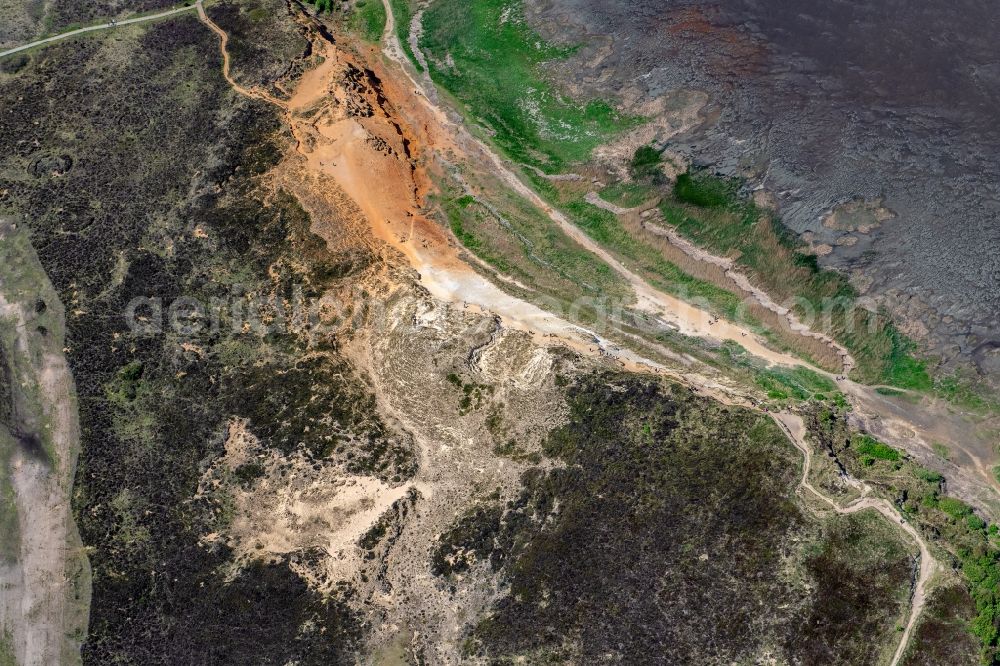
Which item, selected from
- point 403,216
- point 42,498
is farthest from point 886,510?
point 42,498

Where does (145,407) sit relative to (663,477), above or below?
below

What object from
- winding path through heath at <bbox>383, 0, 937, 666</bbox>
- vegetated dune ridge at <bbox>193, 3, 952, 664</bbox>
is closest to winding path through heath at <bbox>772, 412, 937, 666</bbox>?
winding path through heath at <bbox>383, 0, 937, 666</bbox>

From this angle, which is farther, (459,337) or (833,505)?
(459,337)

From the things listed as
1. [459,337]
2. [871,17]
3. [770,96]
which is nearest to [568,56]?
[770,96]

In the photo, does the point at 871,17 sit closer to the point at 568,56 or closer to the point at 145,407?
the point at 568,56

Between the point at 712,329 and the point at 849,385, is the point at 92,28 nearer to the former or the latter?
the point at 712,329

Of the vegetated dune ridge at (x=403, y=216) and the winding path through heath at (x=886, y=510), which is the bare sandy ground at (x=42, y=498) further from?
the winding path through heath at (x=886, y=510)

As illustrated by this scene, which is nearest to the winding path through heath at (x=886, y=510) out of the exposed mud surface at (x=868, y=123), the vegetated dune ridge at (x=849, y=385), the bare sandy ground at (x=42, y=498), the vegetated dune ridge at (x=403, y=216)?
the vegetated dune ridge at (x=403, y=216)
